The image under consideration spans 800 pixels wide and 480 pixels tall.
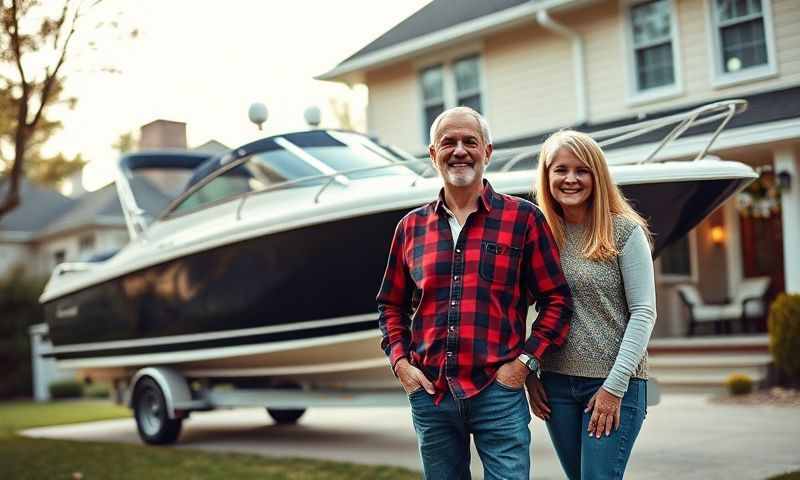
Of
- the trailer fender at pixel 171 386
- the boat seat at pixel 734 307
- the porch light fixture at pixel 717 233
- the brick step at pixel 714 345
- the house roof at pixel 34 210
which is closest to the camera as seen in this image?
the trailer fender at pixel 171 386

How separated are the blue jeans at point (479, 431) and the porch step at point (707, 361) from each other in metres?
8.34

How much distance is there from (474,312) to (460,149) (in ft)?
Answer: 1.76

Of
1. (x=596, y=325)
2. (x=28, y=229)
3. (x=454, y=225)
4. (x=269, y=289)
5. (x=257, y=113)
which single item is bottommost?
(x=596, y=325)

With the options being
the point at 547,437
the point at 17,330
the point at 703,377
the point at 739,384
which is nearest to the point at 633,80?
the point at 703,377

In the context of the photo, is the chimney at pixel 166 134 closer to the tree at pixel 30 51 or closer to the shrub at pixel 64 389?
the tree at pixel 30 51

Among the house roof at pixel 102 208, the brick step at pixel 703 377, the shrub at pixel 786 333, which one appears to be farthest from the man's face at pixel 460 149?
the house roof at pixel 102 208

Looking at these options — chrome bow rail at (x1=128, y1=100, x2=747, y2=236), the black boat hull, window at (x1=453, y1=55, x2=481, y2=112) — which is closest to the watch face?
chrome bow rail at (x1=128, y1=100, x2=747, y2=236)

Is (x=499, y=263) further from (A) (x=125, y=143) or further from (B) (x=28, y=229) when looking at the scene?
(A) (x=125, y=143)

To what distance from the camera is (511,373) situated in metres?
2.88

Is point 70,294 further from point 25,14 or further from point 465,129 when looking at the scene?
point 465,129

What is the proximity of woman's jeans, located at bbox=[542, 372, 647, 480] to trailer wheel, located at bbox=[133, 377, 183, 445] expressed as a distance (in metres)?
6.30

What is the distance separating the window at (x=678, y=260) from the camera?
13.5 metres

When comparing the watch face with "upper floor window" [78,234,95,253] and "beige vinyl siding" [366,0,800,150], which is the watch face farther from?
"upper floor window" [78,234,95,253]

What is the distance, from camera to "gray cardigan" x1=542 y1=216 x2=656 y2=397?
280 cm
